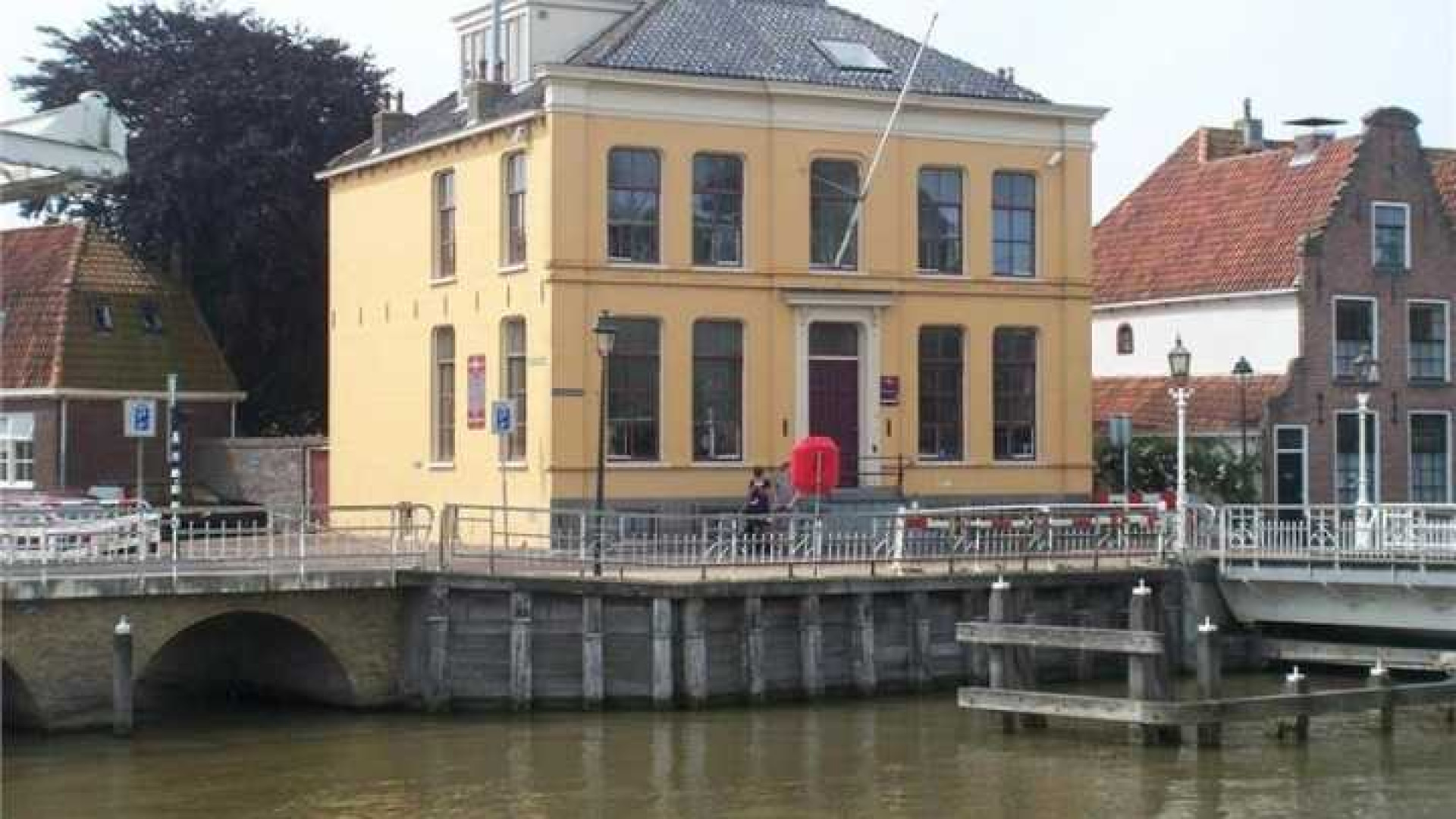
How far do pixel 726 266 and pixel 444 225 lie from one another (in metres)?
5.74

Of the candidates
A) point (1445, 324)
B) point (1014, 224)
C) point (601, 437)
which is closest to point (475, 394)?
point (601, 437)

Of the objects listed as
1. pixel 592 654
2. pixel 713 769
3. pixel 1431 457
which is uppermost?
pixel 1431 457

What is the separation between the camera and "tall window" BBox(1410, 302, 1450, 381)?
161ft

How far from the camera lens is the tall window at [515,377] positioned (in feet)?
131

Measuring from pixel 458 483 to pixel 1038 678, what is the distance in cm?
1153

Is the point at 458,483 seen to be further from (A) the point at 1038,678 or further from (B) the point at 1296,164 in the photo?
(B) the point at 1296,164

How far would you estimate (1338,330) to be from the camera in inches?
1889

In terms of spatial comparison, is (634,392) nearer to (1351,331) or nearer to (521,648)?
(521,648)

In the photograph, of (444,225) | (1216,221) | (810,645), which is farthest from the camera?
(1216,221)

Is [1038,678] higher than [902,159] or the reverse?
the reverse

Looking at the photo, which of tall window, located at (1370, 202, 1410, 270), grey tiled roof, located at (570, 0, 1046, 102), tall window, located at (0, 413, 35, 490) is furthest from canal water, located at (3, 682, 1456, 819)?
tall window, located at (0, 413, 35, 490)

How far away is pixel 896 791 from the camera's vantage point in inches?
1041

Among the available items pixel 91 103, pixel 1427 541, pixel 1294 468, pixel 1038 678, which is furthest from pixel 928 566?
pixel 91 103

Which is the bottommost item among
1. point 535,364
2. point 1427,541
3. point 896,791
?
point 896,791
